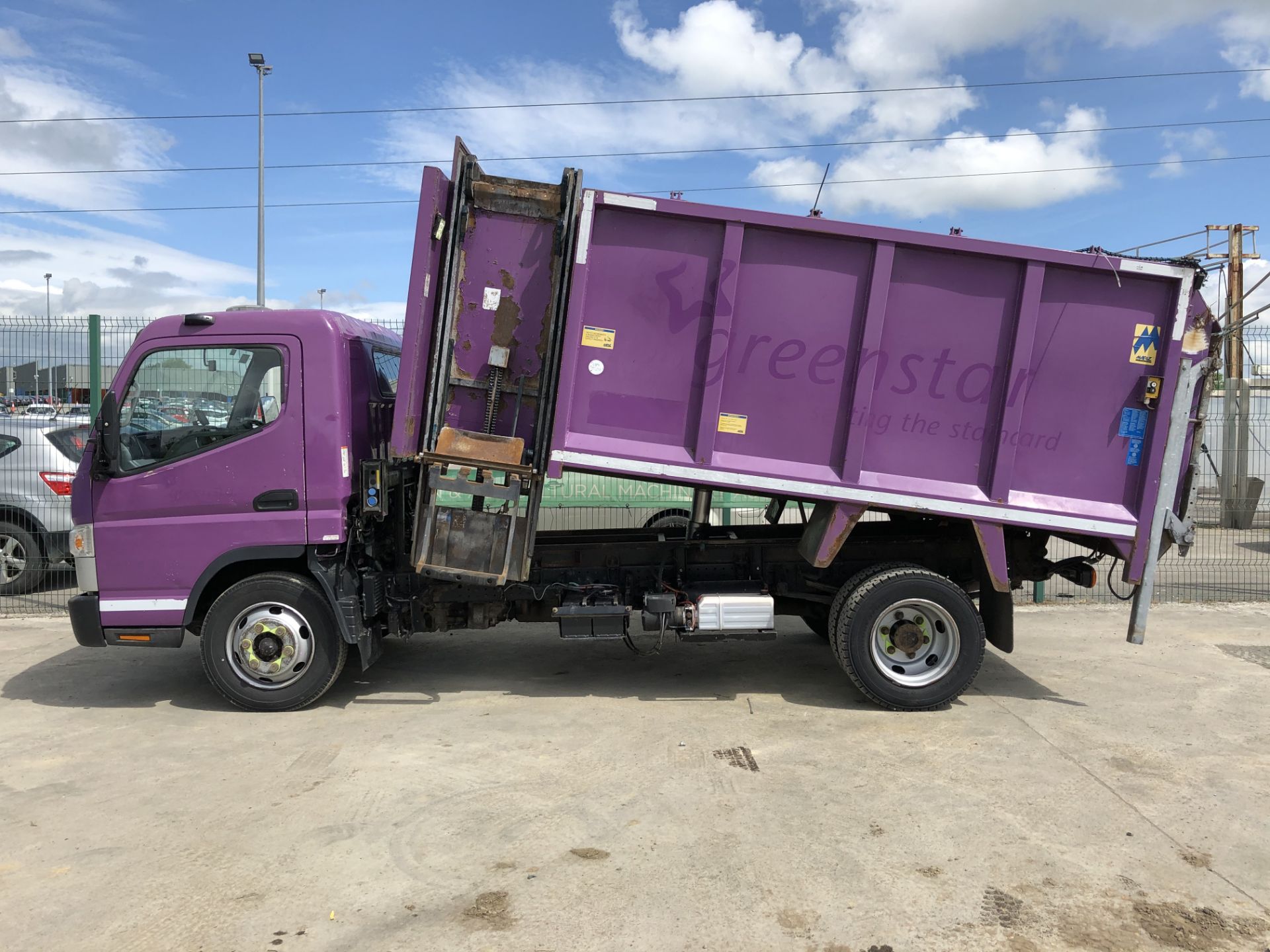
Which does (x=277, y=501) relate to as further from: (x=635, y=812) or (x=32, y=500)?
(x=32, y=500)

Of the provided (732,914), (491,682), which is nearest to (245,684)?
(491,682)

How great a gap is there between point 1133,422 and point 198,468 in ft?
18.6

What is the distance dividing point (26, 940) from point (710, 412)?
3894 millimetres

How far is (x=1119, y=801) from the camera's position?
13.8 ft

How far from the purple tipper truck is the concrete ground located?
2.13 ft

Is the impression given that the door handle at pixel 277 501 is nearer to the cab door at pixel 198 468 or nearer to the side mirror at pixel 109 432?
the cab door at pixel 198 468

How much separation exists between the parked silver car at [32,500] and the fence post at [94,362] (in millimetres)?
410

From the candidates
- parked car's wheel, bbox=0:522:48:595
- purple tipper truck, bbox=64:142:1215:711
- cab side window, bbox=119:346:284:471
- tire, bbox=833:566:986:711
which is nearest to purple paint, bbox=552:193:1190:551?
purple tipper truck, bbox=64:142:1215:711

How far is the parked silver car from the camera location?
28.7 feet

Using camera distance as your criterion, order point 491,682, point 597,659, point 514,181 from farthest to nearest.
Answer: point 597,659 → point 491,682 → point 514,181

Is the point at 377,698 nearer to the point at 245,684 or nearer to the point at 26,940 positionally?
the point at 245,684

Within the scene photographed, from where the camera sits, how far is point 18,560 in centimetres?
878

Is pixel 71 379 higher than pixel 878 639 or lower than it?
higher

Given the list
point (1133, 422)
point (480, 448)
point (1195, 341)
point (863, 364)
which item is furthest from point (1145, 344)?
point (480, 448)
